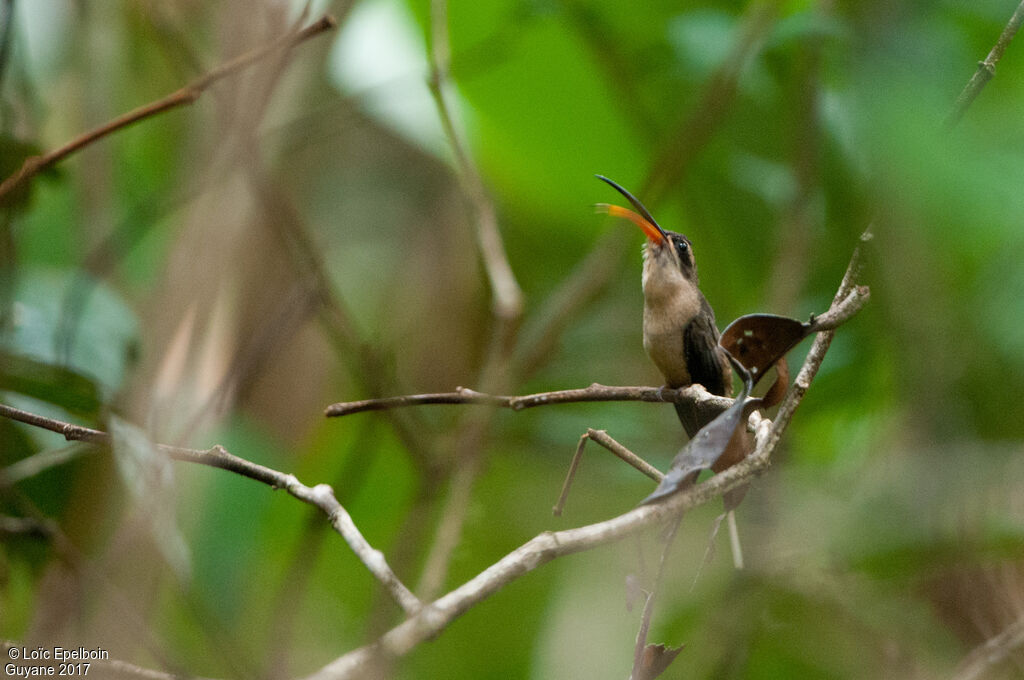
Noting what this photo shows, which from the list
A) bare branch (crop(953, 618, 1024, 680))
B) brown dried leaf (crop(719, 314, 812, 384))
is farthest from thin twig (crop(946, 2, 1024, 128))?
bare branch (crop(953, 618, 1024, 680))

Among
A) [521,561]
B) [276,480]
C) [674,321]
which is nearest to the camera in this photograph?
[521,561]

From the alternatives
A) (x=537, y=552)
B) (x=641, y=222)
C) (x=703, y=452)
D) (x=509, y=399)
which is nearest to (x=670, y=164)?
(x=641, y=222)

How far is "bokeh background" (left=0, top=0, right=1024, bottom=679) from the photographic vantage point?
73.2 inches

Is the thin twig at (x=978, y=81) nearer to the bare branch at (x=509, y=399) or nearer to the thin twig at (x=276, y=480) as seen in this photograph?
the bare branch at (x=509, y=399)

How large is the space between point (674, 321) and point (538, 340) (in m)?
0.60

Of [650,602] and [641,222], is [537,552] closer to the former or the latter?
[650,602]

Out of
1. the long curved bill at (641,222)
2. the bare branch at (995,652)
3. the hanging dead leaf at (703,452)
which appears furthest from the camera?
the long curved bill at (641,222)

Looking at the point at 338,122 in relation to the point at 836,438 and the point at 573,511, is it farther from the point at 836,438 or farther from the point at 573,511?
the point at 836,438

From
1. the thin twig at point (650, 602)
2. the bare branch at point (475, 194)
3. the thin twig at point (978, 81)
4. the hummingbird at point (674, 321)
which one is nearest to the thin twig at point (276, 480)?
the thin twig at point (650, 602)

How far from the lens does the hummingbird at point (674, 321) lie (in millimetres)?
2004

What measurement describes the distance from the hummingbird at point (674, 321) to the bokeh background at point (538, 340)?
0.20 meters

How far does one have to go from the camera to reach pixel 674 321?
2.10 meters

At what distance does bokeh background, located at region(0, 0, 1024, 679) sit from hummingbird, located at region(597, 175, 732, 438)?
0.65 feet

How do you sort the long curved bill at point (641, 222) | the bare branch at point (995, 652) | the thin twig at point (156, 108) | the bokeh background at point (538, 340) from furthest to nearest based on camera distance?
1. the long curved bill at point (641, 222)
2. the bokeh background at point (538, 340)
3. the bare branch at point (995, 652)
4. the thin twig at point (156, 108)
